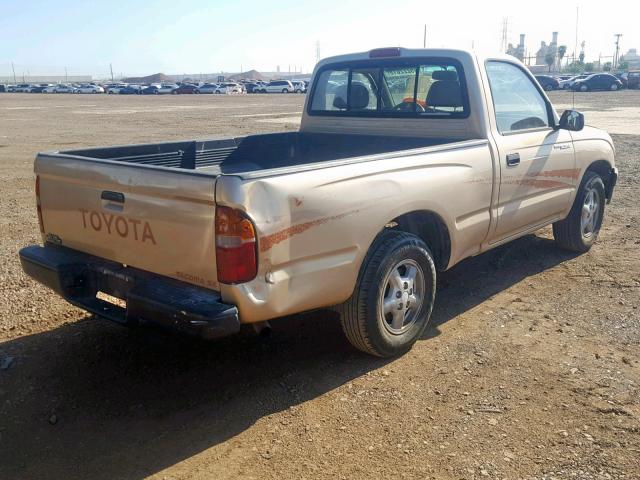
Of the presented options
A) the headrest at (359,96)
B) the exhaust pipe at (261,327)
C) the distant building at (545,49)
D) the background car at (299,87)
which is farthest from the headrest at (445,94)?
the distant building at (545,49)

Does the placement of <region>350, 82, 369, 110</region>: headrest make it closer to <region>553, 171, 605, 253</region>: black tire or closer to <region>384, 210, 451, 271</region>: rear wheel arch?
<region>384, 210, 451, 271</region>: rear wheel arch

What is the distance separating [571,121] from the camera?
567cm

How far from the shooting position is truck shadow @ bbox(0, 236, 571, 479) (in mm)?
3332

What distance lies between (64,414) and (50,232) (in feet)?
4.01

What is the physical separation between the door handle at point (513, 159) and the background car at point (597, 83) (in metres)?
51.4

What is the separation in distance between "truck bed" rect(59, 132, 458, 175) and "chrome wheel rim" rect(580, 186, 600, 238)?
6.90ft

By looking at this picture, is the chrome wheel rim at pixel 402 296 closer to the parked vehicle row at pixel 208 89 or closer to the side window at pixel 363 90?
the side window at pixel 363 90

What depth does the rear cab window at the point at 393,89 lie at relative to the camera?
516 centimetres

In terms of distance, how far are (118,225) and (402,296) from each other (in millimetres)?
1834

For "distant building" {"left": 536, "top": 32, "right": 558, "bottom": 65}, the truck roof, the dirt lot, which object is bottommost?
the dirt lot

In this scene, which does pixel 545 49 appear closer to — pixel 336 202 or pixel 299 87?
pixel 299 87

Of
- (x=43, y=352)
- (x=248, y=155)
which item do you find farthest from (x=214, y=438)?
(x=248, y=155)

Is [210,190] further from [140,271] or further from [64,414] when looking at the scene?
[64,414]

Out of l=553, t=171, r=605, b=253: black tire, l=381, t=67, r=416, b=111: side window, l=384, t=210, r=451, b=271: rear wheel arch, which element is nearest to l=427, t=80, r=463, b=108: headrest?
l=381, t=67, r=416, b=111: side window
